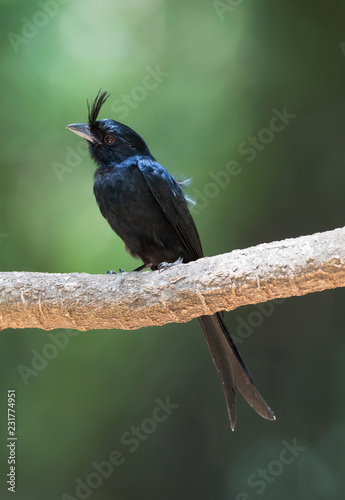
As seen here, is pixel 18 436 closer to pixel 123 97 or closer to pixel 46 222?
pixel 46 222

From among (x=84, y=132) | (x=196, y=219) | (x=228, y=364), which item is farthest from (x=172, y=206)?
(x=196, y=219)

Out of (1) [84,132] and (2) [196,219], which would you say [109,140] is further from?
(2) [196,219]

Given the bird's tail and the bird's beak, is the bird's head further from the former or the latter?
the bird's tail

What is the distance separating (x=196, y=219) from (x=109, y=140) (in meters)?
1.54

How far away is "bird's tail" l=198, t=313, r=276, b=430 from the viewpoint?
2.78 metres

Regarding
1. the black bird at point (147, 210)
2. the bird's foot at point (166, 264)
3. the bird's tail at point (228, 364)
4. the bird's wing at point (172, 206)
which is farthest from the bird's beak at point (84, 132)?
the bird's tail at point (228, 364)

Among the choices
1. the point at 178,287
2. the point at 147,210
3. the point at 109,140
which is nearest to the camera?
the point at 178,287

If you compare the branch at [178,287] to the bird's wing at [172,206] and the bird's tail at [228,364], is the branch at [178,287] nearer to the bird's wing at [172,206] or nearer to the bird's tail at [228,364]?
the bird's tail at [228,364]

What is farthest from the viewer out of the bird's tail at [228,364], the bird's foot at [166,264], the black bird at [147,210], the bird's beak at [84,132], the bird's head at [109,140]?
the bird's beak at [84,132]

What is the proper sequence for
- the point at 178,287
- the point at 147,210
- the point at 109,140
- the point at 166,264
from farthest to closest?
the point at 109,140 < the point at 147,210 < the point at 166,264 < the point at 178,287

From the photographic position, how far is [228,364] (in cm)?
282

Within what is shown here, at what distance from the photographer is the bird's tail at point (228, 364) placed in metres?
2.78

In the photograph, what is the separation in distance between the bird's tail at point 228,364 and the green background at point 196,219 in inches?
66.0

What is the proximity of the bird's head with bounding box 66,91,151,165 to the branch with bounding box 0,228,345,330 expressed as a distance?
0.88m
